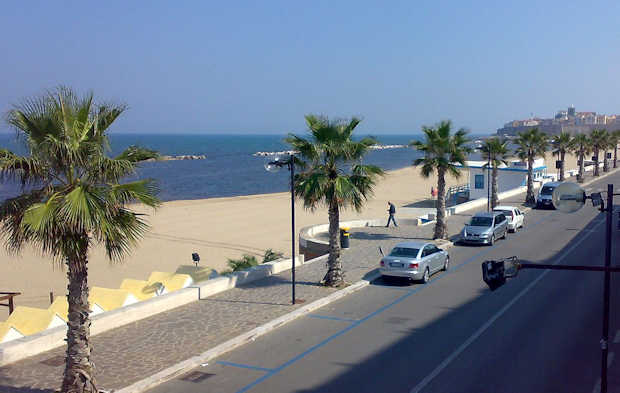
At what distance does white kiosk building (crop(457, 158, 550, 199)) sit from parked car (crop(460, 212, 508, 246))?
1634 cm

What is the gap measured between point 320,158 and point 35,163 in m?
10.3

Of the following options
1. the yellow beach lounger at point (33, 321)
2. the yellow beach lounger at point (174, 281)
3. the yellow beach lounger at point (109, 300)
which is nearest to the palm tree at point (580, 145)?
the yellow beach lounger at point (174, 281)

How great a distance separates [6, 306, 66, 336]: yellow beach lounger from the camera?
14485 millimetres

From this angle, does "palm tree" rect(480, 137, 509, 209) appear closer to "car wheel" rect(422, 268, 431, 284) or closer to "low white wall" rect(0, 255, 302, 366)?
"car wheel" rect(422, 268, 431, 284)

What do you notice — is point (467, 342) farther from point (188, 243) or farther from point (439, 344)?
point (188, 243)

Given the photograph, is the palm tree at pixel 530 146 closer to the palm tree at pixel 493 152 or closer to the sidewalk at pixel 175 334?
the palm tree at pixel 493 152

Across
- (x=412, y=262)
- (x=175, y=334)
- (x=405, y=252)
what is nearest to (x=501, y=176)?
(x=405, y=252)

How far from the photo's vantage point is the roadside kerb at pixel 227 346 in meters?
10.9

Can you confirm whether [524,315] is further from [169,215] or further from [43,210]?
[169,215]

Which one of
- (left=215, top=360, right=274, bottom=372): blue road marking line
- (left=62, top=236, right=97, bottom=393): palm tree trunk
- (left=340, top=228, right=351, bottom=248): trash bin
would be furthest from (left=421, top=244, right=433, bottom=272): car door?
(left=62, top=236, right=97, bottom=393): palm tree trunk

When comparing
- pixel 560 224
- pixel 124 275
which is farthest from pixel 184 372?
pixel 560 224

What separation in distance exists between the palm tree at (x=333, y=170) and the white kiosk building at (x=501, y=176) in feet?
91.6

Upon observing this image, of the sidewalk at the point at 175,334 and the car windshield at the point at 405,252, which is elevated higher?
the car windshield at the point at 405,252

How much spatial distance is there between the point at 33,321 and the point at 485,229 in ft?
65.3
